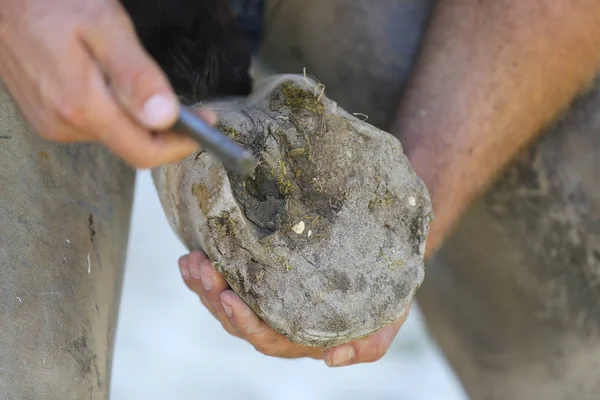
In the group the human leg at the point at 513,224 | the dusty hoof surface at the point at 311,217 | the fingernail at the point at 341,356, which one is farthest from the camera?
the human leg at the point at 513,224

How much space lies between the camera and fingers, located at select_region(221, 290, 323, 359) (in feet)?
2.72

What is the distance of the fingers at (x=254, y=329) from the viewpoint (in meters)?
0.83

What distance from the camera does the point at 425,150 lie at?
1.14 m

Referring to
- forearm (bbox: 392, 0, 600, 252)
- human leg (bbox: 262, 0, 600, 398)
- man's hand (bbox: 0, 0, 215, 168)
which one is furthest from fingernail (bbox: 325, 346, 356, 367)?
human leg (bbox: 262, 0, 600, 398)

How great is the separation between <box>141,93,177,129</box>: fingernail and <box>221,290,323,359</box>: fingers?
12.4 inches

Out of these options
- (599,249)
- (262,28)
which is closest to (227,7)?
(262,28)

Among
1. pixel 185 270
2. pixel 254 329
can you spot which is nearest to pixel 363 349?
pixel 254 329

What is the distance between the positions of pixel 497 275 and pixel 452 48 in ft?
1.89

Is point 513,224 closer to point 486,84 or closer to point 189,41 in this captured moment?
point 486,84

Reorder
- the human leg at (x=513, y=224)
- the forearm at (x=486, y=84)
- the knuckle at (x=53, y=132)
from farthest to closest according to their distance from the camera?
the human leg at (x=513, y=224) < the forearm at (x=486, y=84) < the knuckle at (x=53, y=132)

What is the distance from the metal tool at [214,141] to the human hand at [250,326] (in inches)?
11.4

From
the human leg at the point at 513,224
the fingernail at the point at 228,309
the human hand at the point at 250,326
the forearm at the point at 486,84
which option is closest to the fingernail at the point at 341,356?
the human hand at the point at 250,326

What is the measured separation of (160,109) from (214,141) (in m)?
0.07

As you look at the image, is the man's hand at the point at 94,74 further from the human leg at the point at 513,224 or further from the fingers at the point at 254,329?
the human leg at the point at 513,224
